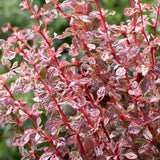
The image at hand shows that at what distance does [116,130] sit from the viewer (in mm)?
863

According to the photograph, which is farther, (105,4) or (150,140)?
(105,4)

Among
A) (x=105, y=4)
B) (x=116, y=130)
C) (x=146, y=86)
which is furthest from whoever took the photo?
(x=105, y=4)

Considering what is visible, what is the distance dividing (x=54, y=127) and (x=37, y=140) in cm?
8

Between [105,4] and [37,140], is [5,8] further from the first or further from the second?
[37,140]

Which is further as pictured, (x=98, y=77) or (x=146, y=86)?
(x=98, y=77)

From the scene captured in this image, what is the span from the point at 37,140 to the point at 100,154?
195 mm

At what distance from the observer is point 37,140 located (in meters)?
0.82

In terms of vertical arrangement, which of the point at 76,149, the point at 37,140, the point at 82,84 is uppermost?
the point at 82,84

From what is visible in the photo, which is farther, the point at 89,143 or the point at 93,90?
the point at 93,90

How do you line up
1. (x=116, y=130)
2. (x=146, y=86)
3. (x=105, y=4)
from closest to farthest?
1. (x=146, y=86)
2. (x=116, y=130)
3. (x=105, y=4)

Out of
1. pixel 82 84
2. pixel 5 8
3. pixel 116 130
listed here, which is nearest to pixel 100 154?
pixel 116 130

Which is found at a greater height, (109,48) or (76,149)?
(109,48)

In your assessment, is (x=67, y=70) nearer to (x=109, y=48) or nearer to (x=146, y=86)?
(x=109, y=48)

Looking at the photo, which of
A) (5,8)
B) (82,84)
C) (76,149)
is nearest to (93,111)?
(82,84)
